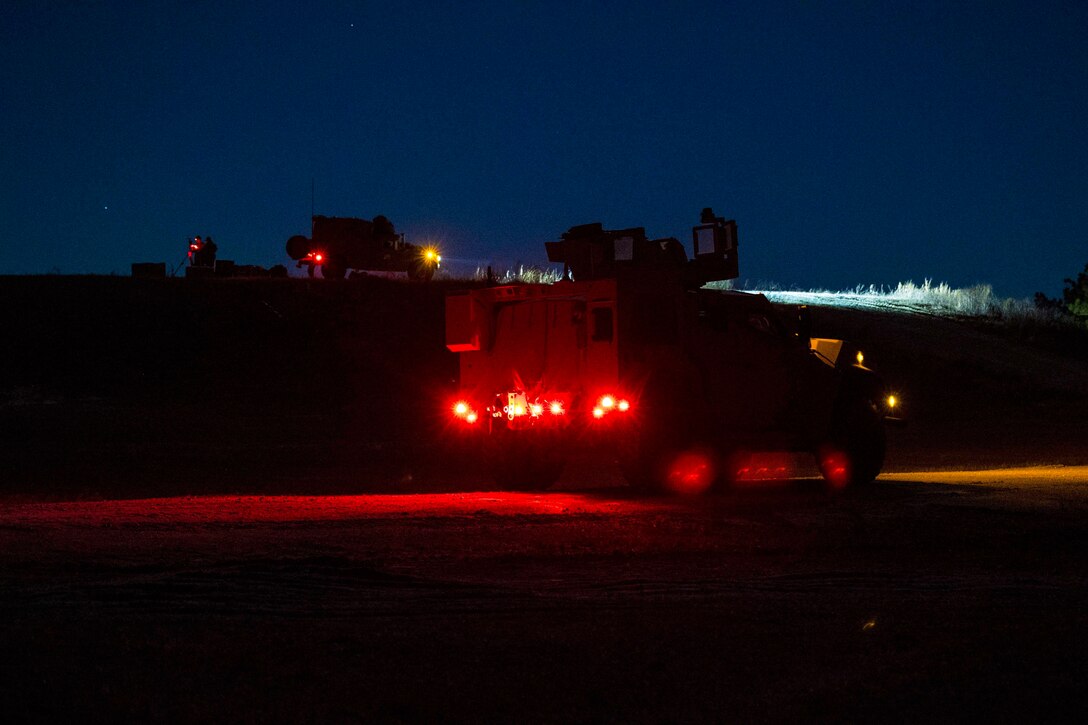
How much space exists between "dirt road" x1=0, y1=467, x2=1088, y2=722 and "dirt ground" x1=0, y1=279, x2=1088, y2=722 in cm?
3

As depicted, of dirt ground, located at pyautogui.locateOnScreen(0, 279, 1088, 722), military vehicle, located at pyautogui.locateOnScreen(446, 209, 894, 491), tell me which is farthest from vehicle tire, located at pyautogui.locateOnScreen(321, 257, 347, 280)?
military vehicle, located at pyautogui.locateOnScreen(446, 209, 894, 491)

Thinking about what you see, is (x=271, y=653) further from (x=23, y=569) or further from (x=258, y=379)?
(x=258, y=379)

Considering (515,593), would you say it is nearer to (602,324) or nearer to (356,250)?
(602,324)

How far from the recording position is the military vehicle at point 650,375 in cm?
1554

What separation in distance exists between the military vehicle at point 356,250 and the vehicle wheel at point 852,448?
2517cm

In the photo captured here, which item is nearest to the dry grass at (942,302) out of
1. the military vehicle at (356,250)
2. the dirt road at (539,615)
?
the military vehicle at (356,250)

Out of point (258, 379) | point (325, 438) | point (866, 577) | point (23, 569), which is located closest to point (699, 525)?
point (866, 577)

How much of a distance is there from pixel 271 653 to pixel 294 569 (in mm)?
2653

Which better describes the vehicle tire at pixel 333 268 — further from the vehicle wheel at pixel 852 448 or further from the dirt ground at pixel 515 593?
the vehicle wheel at pixel 852 448

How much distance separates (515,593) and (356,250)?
33605 mm

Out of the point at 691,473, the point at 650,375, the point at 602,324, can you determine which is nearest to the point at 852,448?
the point at 691,473

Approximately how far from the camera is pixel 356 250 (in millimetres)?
41500

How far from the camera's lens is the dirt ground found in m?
6.09

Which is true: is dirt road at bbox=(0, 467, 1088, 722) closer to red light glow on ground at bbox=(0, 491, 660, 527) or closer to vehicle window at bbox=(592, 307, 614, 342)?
red light glow on ground at bbox=(0, 491, 660, 527)
